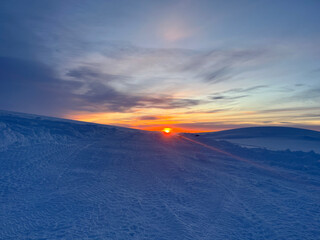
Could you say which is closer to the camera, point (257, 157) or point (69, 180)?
point (69, 180)

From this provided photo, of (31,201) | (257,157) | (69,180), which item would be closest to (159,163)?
(69,180)

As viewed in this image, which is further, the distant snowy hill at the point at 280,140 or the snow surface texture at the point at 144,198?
the distant snowy hill at the point at 280,140

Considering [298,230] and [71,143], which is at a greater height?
[71,143]

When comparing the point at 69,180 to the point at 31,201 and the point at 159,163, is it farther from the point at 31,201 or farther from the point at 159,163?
the point at 159,163

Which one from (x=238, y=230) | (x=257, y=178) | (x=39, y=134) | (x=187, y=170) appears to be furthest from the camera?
(x=39, y=134)

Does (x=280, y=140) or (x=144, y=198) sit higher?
(x=280, y=140)

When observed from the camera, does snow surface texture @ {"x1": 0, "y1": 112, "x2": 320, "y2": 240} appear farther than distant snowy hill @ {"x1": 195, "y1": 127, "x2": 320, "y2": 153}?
No

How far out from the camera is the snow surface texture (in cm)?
300

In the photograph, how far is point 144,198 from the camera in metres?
4.03

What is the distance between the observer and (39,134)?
30.0 feet

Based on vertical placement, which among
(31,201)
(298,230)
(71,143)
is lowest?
(298,230)

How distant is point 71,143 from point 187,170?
534 cm

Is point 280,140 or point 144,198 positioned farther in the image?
point 280,140

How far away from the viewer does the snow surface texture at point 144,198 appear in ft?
9.84
